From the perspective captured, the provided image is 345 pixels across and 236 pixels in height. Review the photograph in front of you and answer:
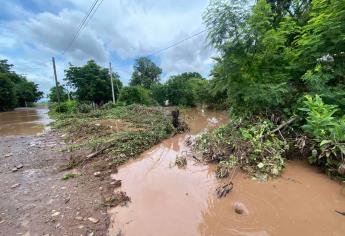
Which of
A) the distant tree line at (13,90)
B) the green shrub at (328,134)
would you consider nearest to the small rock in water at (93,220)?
the green shrub at (328,134)

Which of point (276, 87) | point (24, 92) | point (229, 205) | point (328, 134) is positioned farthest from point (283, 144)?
point (24, 92)

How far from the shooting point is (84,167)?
16.8 feet

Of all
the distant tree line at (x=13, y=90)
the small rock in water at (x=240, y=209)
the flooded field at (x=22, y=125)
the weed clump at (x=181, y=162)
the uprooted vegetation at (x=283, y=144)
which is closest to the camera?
the small rock in water at (x=240, y=209)

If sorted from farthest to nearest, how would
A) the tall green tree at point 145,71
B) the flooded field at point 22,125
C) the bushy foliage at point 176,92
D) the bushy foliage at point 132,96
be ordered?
1. the tall green tree at point 145,71
2. the bushy foliage at point 176,92
3. the bushy foliage at point 132,96
4. the flooded field at point 22,125

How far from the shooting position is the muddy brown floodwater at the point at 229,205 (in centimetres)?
277

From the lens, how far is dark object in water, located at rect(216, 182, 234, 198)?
11.9 ft

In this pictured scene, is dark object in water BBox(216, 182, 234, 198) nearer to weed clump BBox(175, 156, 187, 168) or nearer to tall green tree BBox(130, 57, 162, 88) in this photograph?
weed clump BBox(175, 156, 187, 168)

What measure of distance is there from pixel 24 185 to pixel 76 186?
1.12 m

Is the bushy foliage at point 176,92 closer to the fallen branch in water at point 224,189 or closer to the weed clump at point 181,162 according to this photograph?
the weed clump at point 181,162

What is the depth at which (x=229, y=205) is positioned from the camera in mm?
3328

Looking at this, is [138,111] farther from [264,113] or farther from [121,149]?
[264,113]

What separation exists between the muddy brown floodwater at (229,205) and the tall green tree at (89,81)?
21.3 metres

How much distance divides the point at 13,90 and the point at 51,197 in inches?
1294

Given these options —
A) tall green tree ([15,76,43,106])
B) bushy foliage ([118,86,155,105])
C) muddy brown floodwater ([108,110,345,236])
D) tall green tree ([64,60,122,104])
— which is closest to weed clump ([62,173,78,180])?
muddy brown floodwater ([108,110,345,236])
